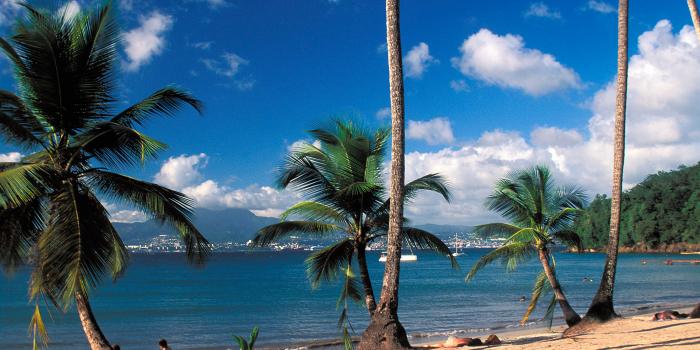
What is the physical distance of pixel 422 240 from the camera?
1354cm

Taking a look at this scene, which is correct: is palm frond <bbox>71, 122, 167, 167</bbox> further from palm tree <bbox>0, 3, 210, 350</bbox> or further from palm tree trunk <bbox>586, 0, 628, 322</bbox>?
palm tree trunk <bbox>586, 0, 628, 322</bbox>

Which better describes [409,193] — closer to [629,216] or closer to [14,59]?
[14,59]

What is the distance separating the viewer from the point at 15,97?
33.6 ft

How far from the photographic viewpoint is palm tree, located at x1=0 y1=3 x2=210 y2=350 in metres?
9.18

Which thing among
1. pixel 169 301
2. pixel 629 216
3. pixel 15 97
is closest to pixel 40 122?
pixel 15 97

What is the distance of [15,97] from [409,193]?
7991 millimetres

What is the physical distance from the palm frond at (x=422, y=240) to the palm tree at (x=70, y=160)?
4707mm

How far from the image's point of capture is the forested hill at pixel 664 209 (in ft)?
348

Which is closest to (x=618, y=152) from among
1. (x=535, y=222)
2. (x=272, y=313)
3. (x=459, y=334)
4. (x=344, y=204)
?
(x=535, y=222)

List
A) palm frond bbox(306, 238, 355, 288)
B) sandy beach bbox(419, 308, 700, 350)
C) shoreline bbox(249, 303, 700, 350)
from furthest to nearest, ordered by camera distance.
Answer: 1. shoreline bbox(249, 303, 700, 350)
2. palm frond bbox(306, 238, 355, 288)
3. sandy beach bbox(419, 308, 700, 350)

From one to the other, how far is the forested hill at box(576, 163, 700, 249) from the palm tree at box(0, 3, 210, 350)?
101893 mm

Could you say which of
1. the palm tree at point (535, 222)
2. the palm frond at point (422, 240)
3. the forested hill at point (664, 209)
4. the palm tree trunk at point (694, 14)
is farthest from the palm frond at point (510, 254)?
the forested hill at point (664, 209)

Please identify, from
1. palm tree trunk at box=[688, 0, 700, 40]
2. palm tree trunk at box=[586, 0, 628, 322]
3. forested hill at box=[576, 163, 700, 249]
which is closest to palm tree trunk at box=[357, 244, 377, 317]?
palm tree trunk at box=[586, 0, 628, 322]

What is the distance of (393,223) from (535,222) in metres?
7.89
